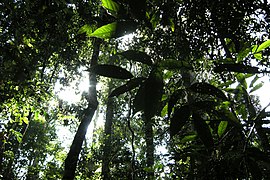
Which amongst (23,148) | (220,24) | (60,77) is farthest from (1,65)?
(23,148)

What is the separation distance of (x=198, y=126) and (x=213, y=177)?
322mm

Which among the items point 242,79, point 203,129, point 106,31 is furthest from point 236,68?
point 242,79

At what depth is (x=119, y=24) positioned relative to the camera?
2.55 feet

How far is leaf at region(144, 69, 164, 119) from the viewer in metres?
0.67

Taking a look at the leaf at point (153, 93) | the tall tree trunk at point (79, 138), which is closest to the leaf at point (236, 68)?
the leaf at point (153, 93)

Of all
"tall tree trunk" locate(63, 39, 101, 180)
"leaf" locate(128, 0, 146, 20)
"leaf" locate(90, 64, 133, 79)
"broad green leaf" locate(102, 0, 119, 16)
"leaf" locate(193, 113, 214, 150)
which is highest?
"tall tree trunk" locate(63, 39, 101, 180)

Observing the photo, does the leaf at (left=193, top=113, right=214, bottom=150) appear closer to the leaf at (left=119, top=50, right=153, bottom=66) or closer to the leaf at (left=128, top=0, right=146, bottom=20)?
the leaf at (left=119, top=50, right=153, bottom=66)

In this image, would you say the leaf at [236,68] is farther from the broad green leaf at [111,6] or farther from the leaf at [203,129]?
the broad green leaf at [111,6]

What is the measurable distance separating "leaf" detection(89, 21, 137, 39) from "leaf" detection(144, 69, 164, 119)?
160 mm

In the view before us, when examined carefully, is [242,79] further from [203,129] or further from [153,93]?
[153,93]

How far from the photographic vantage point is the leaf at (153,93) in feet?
2.21

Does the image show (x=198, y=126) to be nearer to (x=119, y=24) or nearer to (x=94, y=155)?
(x=119, y=24)

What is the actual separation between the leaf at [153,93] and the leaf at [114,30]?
0.52 ft

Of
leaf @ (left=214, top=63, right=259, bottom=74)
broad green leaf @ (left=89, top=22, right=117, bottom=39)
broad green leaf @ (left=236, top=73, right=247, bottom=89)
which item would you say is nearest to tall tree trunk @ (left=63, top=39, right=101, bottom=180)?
broad green leaf @ (left=236, top=73, right=247, bottom=89)
